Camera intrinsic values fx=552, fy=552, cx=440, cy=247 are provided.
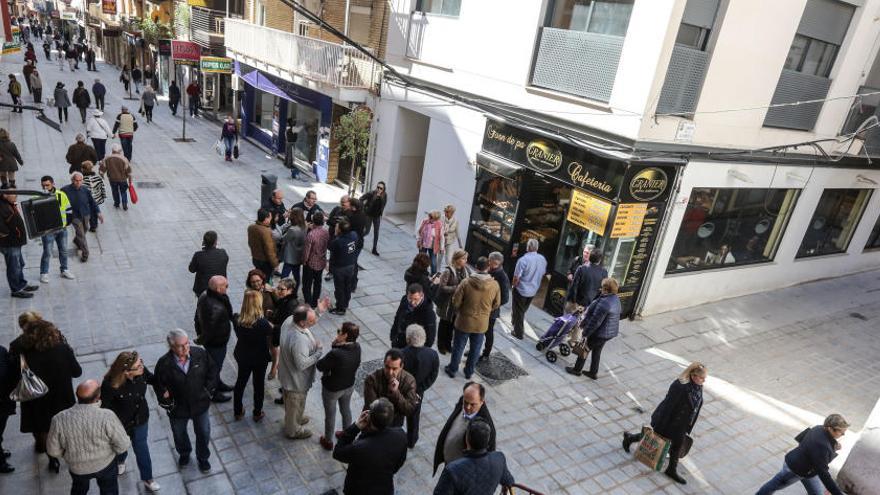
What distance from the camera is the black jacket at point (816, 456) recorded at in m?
5.70

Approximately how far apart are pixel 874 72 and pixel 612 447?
10705 mm

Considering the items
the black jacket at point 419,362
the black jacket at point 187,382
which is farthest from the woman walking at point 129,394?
the black jacket at point 419,362

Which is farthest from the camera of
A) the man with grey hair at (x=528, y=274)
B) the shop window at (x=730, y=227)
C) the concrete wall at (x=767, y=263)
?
the shop window at (x=730, y=227)

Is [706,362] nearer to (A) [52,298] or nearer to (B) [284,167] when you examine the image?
(A) [52,298]

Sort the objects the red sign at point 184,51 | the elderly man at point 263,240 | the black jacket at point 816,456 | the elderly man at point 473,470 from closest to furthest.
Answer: the elderly man at point 473,470, the black jacket at point 816,456, the elderly man at point 263,240, the red sign at point 184,51

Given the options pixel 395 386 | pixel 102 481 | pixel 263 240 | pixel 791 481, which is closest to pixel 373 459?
pixel 395 386

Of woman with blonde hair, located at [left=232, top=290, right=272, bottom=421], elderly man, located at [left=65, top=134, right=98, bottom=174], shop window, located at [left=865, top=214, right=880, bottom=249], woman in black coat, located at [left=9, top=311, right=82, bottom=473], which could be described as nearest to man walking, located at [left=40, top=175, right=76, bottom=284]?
elderly man, located at [left=65, top=134, right=98, bottom=174]

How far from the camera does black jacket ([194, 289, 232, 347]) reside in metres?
6.04

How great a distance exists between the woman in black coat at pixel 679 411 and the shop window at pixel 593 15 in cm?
581

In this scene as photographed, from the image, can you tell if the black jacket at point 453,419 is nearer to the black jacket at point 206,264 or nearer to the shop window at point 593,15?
the black jacket at point 206,264

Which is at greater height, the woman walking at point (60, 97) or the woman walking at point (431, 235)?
the woman walking at point (431, 235)

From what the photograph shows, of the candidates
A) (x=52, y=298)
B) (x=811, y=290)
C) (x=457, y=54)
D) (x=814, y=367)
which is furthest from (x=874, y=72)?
(x=52, y=298)

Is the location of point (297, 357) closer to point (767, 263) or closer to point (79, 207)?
point (79, 207)

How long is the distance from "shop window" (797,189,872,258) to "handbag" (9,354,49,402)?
15.3 metres
